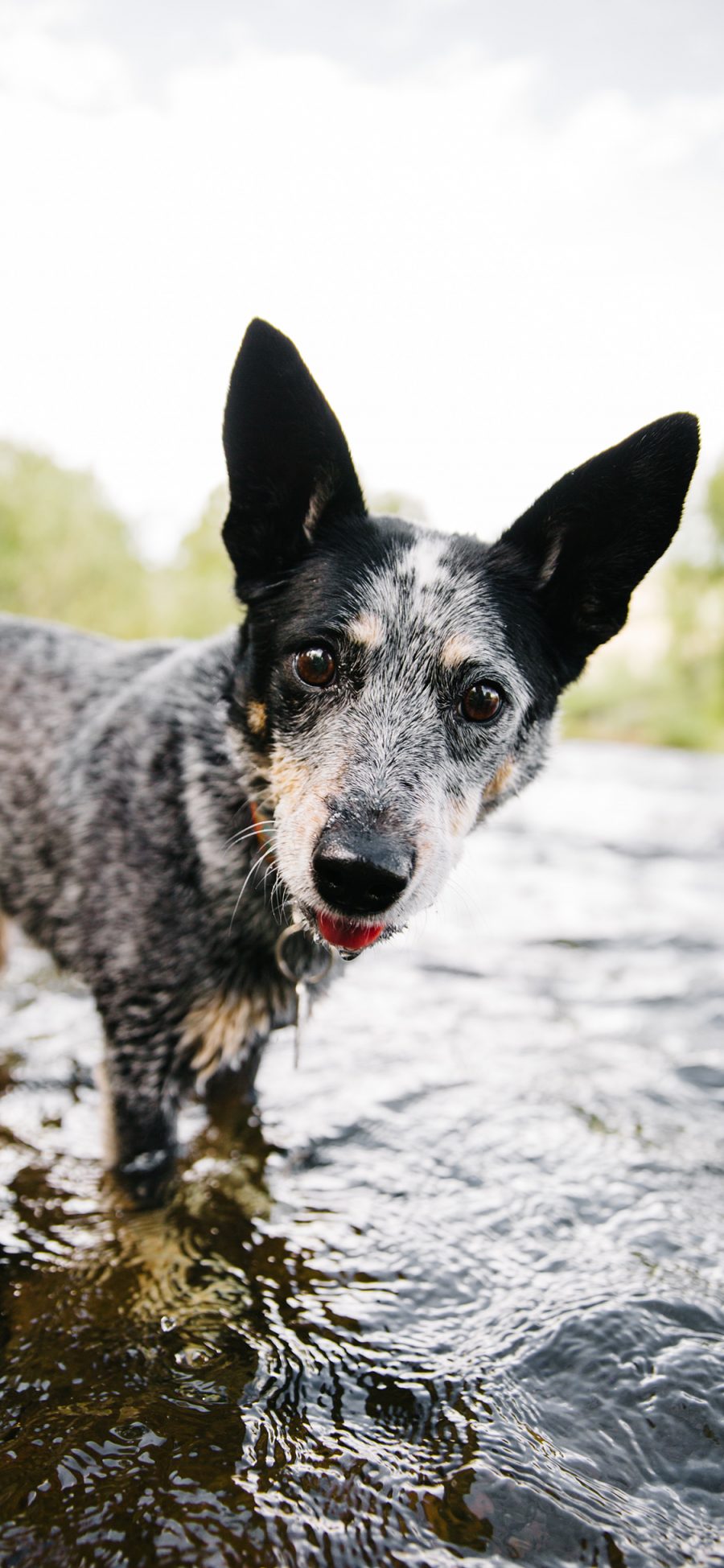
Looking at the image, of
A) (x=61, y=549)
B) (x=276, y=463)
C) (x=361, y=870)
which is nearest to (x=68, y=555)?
(x=61, y=549)

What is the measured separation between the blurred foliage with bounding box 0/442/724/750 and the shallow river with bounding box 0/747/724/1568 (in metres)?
12.3

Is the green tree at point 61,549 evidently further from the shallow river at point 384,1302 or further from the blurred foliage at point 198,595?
the shallow river at point 384,1302

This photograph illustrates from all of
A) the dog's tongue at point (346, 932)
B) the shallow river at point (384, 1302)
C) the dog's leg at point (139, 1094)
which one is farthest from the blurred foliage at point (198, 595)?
the dog's tongue at point (346, 932)

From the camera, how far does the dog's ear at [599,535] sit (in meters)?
2.68

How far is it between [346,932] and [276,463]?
4.69 ft

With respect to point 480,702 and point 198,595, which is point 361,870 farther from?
point 198,595

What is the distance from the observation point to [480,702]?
108 inches

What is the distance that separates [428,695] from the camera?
2.68 m

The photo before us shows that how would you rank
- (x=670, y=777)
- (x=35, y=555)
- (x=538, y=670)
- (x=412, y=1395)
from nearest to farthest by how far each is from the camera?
(x=412, y=1395), (x=538, y=670), (x=670, y=777), (x=35, y=555)

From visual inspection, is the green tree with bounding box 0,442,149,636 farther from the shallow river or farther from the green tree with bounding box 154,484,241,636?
the shallow river

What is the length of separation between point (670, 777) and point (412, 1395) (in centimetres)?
1630

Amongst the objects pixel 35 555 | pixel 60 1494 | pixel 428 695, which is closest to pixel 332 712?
pixel 428 695

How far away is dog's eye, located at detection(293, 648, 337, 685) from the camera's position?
267cm

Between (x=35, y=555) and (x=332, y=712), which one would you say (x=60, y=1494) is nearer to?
(x=332, y=712)
